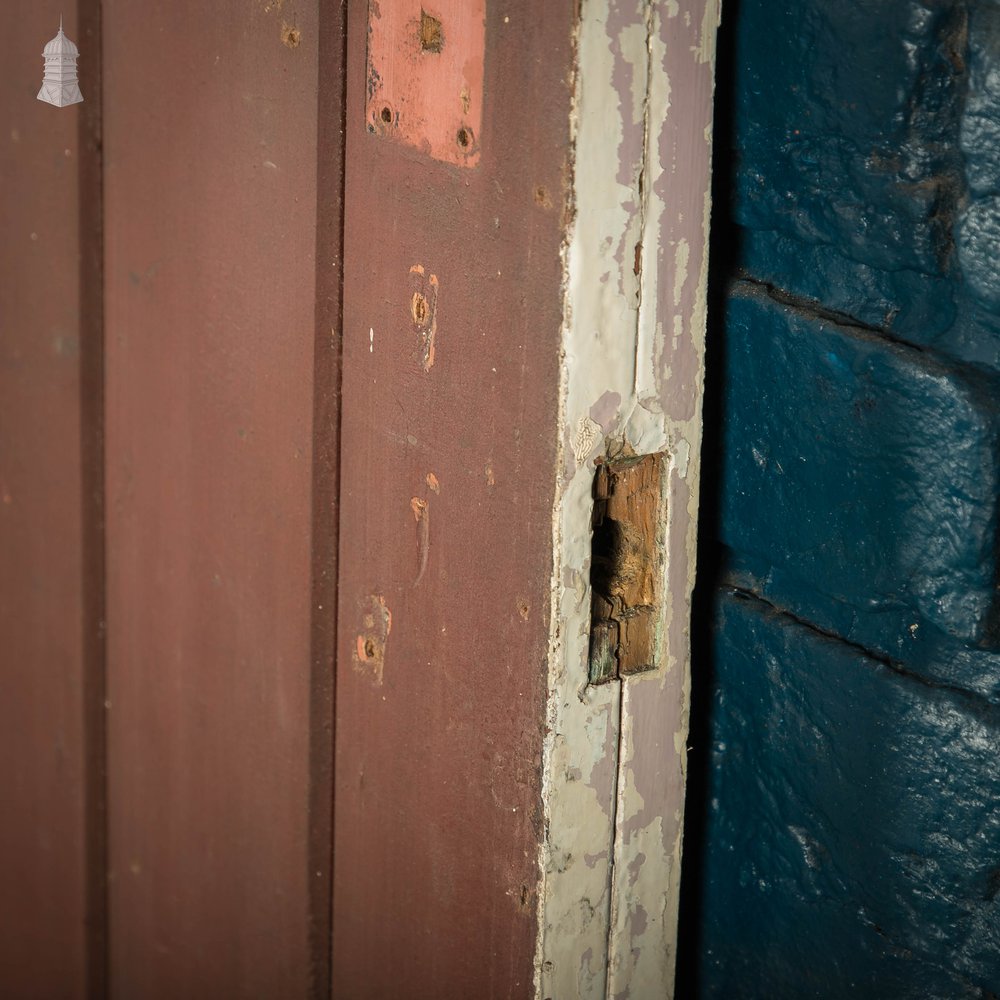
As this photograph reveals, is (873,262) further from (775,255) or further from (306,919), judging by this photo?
(306,919)

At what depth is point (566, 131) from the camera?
0.84 m

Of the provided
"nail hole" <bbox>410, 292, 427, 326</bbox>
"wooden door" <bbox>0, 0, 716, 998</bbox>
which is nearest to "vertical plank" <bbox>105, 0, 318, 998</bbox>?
"wooden door" <bbox>0, 0, 716, 998</bbox>

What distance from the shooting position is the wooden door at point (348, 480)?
2.91 feet

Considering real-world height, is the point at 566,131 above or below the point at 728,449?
above

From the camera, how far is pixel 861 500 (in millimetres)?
902

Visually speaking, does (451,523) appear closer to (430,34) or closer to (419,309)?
(419,309)

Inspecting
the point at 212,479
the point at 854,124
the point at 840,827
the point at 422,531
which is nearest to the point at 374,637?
the point at 422,531

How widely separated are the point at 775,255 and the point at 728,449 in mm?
140

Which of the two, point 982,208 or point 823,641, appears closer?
point 982,208

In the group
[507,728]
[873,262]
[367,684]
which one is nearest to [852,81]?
[873,262]

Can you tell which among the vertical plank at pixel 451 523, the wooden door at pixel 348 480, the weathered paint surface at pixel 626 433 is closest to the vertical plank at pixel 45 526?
the wooden door at pixel 348 480

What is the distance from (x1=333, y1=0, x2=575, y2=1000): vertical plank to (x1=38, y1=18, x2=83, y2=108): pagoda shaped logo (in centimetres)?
44

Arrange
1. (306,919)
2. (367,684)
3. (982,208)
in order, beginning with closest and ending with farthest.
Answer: (982,208)
(367,684)
(306,919)

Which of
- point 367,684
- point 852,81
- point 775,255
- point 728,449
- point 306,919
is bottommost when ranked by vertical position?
point 306,919
